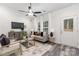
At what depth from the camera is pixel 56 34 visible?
194 inches

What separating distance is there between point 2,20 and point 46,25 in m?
3.60

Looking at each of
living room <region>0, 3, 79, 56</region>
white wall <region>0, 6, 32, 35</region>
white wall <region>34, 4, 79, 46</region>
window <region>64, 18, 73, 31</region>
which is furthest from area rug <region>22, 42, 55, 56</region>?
white wall <region>0, 6, 32, 35</region>

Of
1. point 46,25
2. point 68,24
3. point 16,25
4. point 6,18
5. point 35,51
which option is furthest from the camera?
point 46,25

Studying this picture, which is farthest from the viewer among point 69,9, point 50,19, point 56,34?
point 50,19

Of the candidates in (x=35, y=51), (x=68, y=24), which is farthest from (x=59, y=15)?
(x=35, y=51)

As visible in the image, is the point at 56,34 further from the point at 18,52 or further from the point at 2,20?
the point at 2,20

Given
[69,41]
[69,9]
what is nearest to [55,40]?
[69,41]

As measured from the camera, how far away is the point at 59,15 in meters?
4.65

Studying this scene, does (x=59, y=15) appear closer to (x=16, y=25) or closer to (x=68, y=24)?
(x=68, y=24)

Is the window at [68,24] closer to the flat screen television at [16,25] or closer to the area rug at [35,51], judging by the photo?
the area rug at [35,51]

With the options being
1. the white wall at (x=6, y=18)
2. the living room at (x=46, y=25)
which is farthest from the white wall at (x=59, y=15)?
the white wall at (x=6, y=18)

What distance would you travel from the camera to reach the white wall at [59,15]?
3824 millimetres

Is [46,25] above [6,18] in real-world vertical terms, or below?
below

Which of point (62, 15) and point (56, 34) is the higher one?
point (62, 15)
